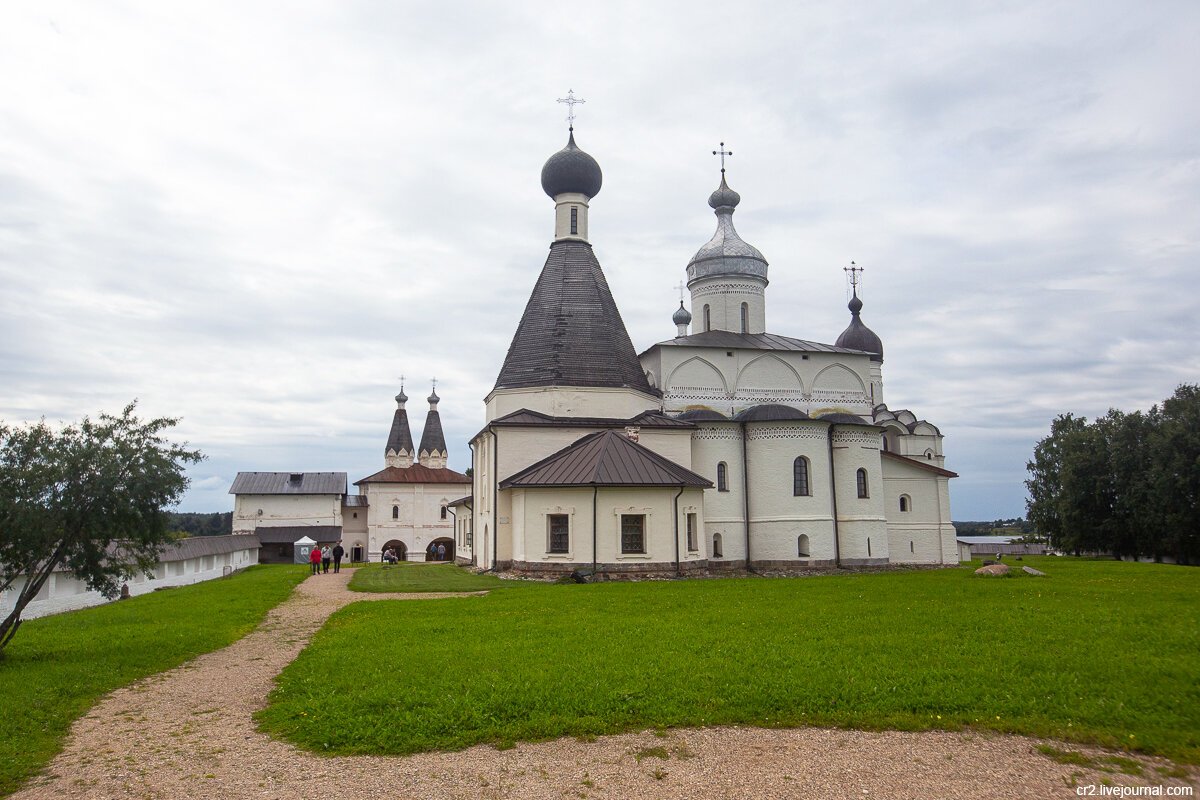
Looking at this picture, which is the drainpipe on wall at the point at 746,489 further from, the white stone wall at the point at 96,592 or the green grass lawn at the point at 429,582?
the white stone wall at the point at 96,592

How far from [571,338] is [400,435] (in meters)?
30.1

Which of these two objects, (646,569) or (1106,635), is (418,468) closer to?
(646,569)

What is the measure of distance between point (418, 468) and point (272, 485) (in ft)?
31.0

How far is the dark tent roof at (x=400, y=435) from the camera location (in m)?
52.2

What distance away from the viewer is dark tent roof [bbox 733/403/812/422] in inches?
981

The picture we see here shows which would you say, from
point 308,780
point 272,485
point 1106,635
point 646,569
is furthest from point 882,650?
point 272,485

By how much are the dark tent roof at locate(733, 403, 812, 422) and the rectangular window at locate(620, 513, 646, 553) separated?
19.2 ft

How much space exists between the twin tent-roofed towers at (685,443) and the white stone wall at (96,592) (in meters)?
9.00

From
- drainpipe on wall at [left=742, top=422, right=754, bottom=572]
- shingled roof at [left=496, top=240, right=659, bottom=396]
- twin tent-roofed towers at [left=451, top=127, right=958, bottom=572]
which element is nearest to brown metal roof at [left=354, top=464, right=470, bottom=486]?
twin tent-roofed towers at [left=451, top=127, right=958, bottom=572]

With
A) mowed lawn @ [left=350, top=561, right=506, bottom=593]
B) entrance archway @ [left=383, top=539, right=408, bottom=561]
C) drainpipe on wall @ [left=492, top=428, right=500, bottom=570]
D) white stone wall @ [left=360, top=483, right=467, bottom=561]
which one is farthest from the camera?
entrance archway @ [left=383, top=539, right=408, bottom=561]

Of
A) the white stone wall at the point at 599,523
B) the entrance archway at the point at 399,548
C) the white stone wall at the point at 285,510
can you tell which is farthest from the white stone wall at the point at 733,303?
the white stone wall at the point at 285,510

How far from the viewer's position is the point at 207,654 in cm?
1064

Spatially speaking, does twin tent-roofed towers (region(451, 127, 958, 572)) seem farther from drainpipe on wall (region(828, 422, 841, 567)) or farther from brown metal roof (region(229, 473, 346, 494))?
brown metal roof (region(229, 473, 346, 494))

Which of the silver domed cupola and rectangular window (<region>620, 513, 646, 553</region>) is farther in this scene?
the silver domed cupola
